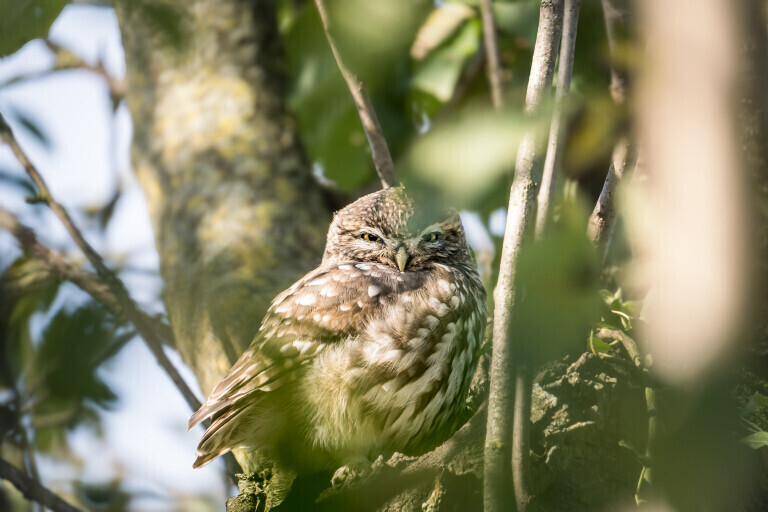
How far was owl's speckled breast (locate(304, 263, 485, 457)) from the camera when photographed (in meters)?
2.47

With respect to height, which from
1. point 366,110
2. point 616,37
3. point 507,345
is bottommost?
point 507,345

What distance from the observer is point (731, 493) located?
198cm

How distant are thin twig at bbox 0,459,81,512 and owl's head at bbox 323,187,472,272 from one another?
4.77 ft

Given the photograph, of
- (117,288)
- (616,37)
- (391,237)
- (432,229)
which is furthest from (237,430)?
(616,37)

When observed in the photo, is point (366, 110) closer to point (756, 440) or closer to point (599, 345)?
point (599, 345)

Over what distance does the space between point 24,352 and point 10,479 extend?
0.70 meters

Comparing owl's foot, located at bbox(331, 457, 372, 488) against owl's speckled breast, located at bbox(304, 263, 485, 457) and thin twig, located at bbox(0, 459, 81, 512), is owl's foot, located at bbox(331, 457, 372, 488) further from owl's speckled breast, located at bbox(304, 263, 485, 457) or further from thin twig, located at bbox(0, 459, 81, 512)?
thin twig, located at bbox(0, 459, 81, 512)

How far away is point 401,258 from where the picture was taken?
307 centimetres

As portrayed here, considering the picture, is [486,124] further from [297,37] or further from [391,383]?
[297,37]

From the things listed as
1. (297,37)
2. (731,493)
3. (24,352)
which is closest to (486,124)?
(731,493)

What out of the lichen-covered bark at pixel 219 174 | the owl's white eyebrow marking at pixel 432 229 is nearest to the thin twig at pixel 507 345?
the owl's white eyebrow marking at pixel 432 229

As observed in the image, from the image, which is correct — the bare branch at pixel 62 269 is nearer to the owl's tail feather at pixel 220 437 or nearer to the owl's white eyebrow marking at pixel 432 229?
the owl's tail feather at pixel 220 437

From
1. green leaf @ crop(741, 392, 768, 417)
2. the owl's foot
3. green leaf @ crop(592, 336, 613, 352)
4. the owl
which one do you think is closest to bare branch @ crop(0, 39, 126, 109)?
the owl

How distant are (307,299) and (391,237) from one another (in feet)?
2.13
